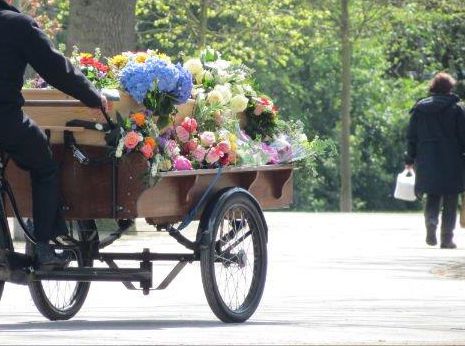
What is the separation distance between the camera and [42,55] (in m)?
9.73

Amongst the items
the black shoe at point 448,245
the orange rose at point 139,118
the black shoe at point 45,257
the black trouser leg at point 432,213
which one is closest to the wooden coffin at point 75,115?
the orange rose at point 139,118

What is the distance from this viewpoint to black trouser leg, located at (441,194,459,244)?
18781 mm

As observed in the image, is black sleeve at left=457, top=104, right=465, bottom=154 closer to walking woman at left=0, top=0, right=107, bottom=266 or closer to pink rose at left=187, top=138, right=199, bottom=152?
pink rose at left=187, top=138, right=199, bottom=152

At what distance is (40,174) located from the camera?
9.84m

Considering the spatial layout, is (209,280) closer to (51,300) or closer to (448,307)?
(51,300)

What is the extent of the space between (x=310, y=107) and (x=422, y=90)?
135 inches

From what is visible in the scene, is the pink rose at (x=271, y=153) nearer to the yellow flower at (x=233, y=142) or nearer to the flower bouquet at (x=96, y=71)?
the yellow flower at (x=233, y=142)

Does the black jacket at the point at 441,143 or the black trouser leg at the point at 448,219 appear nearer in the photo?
the black trouser leg at the point at 448,219

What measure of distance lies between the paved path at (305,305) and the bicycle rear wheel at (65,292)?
9 centimetres

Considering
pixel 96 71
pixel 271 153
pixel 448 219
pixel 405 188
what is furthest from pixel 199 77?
pixel 405 188

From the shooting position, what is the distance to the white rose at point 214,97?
10.9m

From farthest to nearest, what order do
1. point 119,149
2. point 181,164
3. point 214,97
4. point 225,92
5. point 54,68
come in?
point 225,92 < point 214,97 < point 181,164 < point 119,149 < point 54,68

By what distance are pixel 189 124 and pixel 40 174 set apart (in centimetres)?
116

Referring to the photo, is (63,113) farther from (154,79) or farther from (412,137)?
(412,137)
